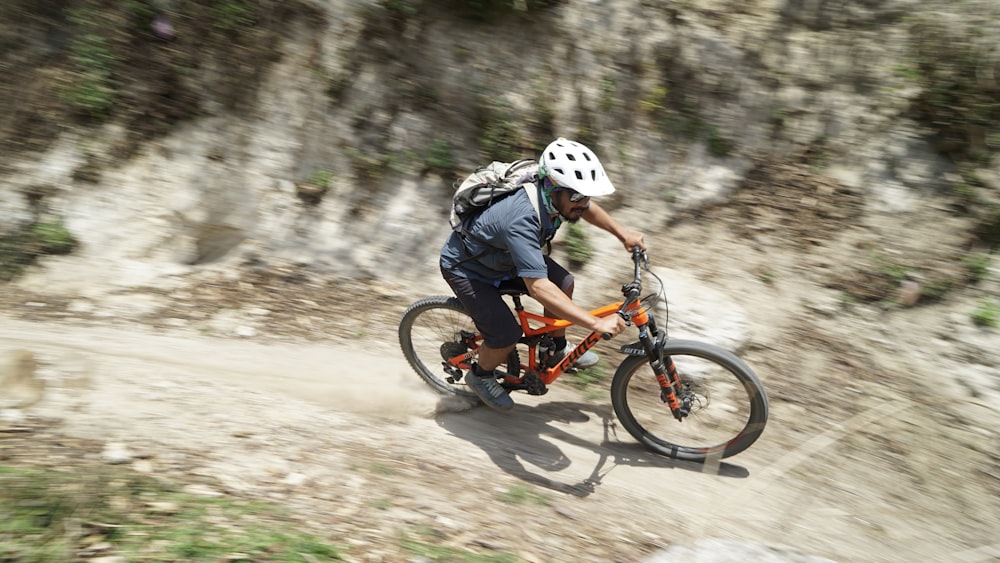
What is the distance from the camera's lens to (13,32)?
6938mm

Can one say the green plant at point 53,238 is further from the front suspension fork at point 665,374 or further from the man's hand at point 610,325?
the front suspension fork at point 665,374

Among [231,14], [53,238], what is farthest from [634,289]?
[53,238]

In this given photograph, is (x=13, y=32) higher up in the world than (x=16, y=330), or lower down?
higher up

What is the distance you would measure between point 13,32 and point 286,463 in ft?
21.7

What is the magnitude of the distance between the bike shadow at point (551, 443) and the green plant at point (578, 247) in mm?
1557

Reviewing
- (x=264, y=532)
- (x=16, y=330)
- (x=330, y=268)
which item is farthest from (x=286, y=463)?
(x=16, y=330)

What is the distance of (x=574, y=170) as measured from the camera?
3.63 m

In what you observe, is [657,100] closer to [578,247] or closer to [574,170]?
[578,247]

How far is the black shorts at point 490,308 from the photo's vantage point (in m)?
4.26

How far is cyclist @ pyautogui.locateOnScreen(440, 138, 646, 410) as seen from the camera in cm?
369

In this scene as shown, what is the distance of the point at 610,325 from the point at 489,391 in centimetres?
137

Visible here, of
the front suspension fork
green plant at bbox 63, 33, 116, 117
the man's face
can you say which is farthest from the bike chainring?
green plant at bbox 63, 33, 116, 117

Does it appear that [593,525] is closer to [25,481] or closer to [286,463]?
[286,463]

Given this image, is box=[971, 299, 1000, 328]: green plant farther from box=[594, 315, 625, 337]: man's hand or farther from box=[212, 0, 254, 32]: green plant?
box=[212, 0, 254, 32]: green plant
